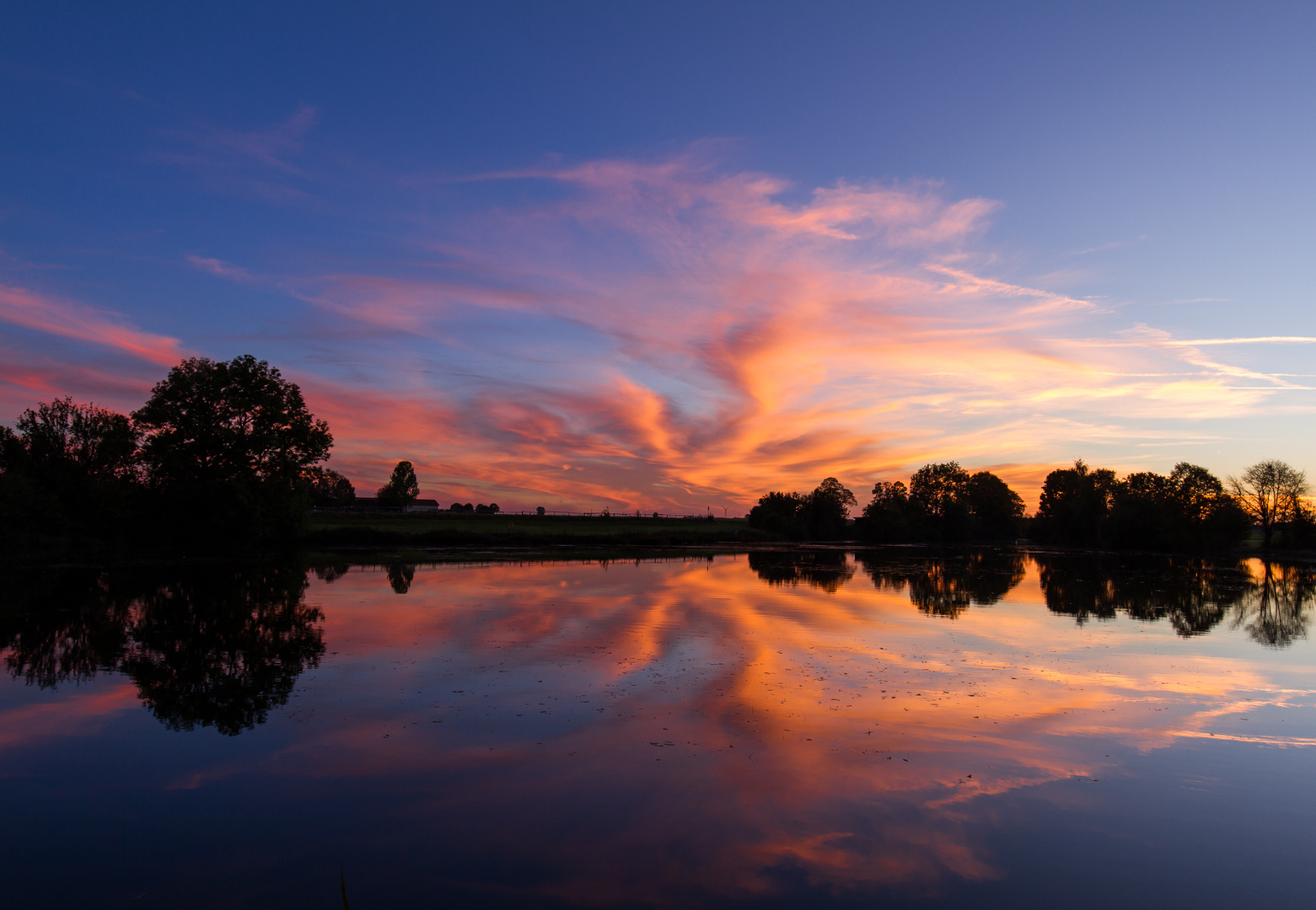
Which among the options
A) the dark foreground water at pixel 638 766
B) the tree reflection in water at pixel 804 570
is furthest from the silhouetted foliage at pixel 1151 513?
the dark foreground water at pixel 638 766

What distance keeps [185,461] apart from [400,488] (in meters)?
98.1

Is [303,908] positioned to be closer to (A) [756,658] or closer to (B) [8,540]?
(A) [756,658]

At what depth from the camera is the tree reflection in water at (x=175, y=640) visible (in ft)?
40.5

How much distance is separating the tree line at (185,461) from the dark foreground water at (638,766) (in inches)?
1210

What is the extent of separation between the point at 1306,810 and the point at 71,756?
636 inches

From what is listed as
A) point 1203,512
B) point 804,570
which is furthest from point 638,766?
point 1203,512

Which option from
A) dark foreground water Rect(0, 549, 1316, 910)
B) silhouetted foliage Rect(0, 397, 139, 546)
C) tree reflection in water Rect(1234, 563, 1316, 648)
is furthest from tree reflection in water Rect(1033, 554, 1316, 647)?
silhouetted foliage Rect(0, 397, 139, 546)

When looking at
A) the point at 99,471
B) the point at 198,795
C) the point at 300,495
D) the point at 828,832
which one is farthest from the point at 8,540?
the point at 828,832

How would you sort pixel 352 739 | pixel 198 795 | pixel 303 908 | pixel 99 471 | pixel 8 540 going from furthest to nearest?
pixel 99 471, pixel 8 540, pixel 352 739, pixel 198 795, pixel 303 908

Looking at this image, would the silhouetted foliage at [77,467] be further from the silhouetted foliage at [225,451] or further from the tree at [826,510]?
the tree at [826,510]

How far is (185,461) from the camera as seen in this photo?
48.9 m

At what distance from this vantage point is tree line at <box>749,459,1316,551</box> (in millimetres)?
80062

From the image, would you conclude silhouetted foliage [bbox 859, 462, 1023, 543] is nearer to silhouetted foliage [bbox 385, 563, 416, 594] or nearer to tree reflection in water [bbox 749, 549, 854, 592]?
tree reflection in water [bbox 749, 549, 854, 592]

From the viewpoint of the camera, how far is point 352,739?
399 inches
